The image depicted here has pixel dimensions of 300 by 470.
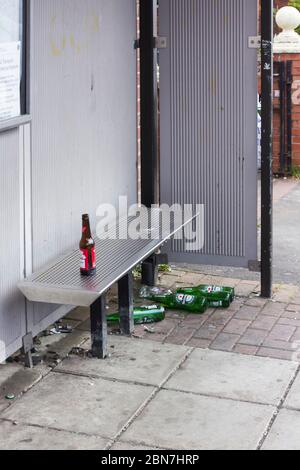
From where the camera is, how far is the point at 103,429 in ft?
13.5

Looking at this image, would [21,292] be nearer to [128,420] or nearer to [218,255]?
[128,420]

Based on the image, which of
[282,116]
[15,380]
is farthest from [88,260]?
[282,116]

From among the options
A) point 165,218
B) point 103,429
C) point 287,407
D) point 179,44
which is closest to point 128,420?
point 103,429

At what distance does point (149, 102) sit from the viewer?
249 inches

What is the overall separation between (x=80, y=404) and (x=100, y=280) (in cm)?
70

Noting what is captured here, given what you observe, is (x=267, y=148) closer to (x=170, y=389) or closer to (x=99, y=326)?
(x=99, y=326)

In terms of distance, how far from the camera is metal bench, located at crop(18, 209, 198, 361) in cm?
461

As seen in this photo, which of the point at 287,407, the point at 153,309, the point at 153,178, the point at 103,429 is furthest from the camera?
the point at 153,178

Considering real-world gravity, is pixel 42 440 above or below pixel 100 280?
below

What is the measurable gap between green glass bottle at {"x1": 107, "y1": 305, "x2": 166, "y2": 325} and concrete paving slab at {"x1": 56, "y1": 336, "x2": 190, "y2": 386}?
0.91 feet

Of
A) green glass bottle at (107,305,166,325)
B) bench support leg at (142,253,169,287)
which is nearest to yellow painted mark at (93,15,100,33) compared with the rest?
bench support leg at (142,253,169,287)

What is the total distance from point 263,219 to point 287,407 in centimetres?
197

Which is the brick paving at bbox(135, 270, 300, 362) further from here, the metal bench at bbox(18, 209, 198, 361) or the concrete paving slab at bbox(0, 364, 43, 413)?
the concrete paving slab at bbox(0, 364, 43, 413)

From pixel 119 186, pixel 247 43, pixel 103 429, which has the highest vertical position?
pixel 247 43
